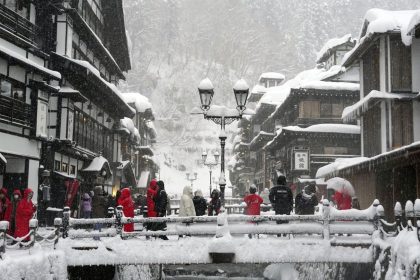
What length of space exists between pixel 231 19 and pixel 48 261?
109850 mm

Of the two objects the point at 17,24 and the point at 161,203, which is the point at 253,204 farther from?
the point at 17,24

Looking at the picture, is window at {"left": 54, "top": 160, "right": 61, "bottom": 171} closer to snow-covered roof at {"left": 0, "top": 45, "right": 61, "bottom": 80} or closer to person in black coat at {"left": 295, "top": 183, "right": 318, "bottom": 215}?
snow-covered roof at {"left": 0, "top": 45, "right": 61, "bottom": 80}

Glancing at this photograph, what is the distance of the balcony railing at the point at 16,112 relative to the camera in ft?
63.1

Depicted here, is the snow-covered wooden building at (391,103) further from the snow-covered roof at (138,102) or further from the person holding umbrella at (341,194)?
the snow-covered roof at (138,102)

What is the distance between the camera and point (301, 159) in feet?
121

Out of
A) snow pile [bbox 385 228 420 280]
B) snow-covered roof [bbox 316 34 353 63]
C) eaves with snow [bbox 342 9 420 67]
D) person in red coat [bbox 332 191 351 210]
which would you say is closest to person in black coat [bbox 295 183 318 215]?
person in red coat [bbox 332 191 351 210]

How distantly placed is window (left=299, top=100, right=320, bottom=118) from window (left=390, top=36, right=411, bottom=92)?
14.3 m

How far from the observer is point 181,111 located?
102875mm

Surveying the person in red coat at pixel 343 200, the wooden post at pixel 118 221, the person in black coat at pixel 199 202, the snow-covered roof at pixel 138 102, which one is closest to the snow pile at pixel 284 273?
the person in red coat at pixel 343 200

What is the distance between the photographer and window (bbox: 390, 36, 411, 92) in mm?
23812

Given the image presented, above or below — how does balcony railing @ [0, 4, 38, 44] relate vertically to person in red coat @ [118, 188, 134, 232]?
above

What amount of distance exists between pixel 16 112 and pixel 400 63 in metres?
17.2

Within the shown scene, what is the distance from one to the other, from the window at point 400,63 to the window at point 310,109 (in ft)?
47.0

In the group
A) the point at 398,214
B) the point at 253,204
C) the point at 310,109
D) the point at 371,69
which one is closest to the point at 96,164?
the point at 253,204
